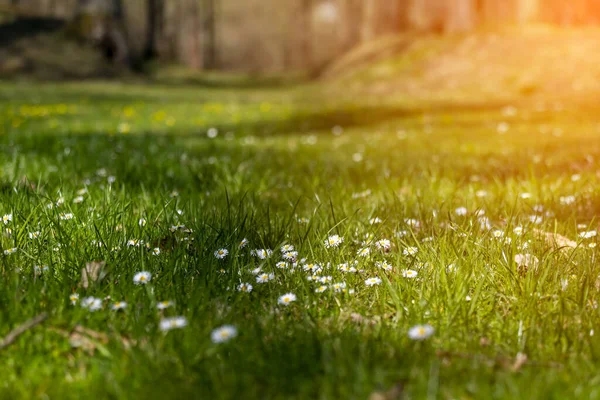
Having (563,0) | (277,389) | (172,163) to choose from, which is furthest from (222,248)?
(563,0)

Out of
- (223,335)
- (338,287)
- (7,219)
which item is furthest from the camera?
(7,219)

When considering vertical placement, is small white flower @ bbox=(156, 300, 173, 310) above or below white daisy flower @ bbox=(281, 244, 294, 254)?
above

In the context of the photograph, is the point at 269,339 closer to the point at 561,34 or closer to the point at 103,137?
the point at 103,137

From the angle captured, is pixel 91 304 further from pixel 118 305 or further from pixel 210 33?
pixel 210 33

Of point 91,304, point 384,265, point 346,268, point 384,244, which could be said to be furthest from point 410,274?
point 91,304

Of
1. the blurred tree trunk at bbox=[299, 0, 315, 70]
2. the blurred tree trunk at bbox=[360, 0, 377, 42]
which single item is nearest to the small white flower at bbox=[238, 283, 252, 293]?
the blurred tree trunk at bbox=[299, 0, 315, 70]

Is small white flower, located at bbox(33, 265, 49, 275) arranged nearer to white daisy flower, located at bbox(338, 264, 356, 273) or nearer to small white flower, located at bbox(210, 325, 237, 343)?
small white flower, located at bbox(210, 325, 237, 343)

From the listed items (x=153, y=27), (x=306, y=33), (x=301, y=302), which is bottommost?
(x=301, y=302)

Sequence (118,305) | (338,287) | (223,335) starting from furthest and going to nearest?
(338,287)
(118,305)
(223,335)

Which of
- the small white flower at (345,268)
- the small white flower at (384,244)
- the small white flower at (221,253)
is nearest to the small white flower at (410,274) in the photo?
the small white flower at (345,268)

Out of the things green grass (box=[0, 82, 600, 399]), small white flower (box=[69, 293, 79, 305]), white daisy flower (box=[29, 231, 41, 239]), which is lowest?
green grass (box=[0, 82, 600, 399])

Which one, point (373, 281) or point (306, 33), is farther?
point (306, 33)

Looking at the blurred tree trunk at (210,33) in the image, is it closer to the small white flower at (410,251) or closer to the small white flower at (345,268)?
the small white flower at (410,251)

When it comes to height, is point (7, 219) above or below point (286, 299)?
above
